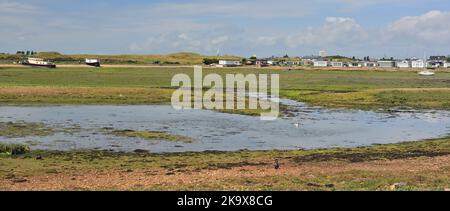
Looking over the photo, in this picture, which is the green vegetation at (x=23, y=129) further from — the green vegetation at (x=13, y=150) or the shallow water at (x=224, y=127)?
the green vegetation at (x=13, y=150)

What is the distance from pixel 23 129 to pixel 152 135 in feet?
26.9

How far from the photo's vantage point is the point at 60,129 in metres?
33.5

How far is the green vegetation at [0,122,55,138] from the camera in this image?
30.8m

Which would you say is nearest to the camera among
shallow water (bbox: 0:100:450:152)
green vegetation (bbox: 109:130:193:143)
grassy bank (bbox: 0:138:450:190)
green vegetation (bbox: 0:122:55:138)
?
grassy bank (bbox: 0:138:450:190)

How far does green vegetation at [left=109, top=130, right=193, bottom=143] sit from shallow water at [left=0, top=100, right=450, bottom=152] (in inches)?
30.0

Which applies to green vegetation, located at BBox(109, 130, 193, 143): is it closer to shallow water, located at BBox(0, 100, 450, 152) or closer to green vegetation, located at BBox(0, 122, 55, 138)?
shallow water, located at BBox(0, 100, 450, 152)

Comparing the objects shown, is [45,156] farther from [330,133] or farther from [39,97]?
[39,97]

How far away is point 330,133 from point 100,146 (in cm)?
1507

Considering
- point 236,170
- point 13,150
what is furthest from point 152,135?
point 236,170

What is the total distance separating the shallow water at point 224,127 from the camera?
28641mm

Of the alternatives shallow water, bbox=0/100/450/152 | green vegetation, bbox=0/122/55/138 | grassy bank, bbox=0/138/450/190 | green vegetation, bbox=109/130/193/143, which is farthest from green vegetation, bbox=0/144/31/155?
green vegetation, bbox=109/130/193/143

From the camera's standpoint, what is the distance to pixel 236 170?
20062mm

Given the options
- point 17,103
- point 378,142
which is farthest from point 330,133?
point 17,103

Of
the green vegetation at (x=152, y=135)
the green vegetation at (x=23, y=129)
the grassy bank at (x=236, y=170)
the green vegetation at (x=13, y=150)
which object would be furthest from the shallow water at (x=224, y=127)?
the grassy bank at (x=236, y=170)
